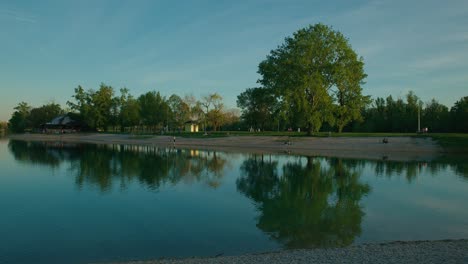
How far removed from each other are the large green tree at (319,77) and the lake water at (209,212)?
99.7 feet

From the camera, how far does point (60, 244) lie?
10789 millimetres

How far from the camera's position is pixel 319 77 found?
5600cm

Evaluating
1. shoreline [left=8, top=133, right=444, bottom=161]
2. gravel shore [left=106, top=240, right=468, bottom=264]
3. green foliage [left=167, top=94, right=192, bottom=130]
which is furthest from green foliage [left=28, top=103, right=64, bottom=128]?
gravel shore [left=106, top=240, right=468, bottom=264]

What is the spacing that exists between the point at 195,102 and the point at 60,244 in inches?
3360

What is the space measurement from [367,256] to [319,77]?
4975cm

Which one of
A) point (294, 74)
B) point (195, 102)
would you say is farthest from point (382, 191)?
point (195, 102)

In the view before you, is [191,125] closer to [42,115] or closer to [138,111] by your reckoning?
[138,111]

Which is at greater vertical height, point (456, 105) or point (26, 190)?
point (456, 105)

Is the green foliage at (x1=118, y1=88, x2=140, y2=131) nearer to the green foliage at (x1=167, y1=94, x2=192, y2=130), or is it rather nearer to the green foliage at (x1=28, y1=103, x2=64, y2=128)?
the green foliage at (x1=167, y1=94, x2=192, y2=130)

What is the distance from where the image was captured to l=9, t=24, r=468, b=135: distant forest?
56812 mm

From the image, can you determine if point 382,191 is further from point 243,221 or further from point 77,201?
point 77,201

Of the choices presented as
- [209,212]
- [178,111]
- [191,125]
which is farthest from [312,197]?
[191,125]

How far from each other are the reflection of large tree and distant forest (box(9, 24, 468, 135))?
29047 mm

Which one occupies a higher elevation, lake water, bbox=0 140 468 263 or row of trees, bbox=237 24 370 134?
row of trees, bbox=237 24 370 134
